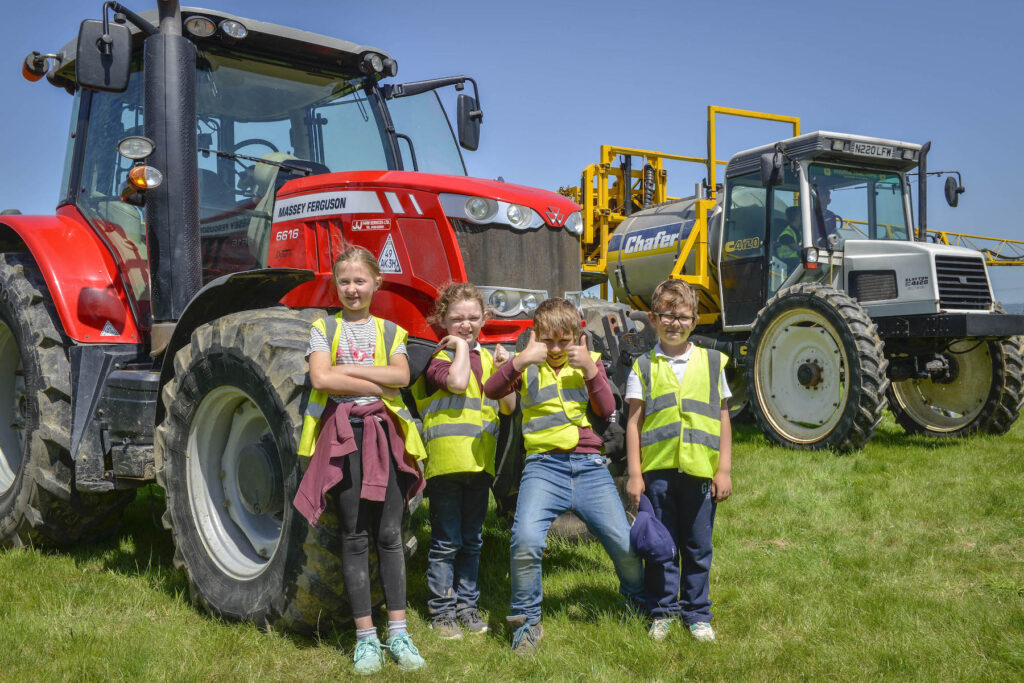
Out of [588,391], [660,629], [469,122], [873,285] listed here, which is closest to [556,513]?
[588,391]

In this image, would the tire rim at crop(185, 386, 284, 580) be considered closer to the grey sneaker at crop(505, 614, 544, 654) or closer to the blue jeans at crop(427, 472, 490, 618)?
the blue jeans at crop(427, 472, 490, 618)

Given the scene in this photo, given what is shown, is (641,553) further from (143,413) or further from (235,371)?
(143,413)

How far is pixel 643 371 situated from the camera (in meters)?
3.64

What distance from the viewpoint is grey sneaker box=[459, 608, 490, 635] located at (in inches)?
140

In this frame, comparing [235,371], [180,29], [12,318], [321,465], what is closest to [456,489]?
[321,465]

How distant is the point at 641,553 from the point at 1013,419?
272 inches

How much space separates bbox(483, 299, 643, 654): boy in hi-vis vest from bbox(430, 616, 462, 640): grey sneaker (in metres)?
0.22

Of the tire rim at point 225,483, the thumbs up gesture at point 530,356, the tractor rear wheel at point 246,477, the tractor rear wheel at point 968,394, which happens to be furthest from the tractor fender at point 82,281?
the tractor rear wheel at point 968,394

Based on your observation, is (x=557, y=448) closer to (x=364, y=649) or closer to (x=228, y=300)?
(x=364, y=649)

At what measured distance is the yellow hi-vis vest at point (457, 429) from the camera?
3.56m

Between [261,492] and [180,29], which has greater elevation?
[180,29]

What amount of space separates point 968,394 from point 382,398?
7.78 m

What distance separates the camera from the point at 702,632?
3457 millimetres

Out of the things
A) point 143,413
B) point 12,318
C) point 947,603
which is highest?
point 12,318
